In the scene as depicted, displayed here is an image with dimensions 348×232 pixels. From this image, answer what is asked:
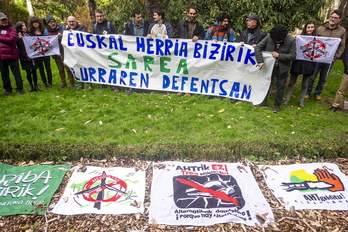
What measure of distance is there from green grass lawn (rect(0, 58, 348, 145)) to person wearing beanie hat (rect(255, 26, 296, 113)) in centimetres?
103

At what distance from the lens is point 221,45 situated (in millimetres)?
6676

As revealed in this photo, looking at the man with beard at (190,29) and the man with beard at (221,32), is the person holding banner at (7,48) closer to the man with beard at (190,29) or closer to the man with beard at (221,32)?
the man with beard at (190,29)

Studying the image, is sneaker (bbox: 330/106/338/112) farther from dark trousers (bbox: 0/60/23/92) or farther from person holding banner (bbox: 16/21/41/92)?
dark trousers (bbox: 0/60/23/92)

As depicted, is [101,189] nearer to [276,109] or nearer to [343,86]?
[276,109]

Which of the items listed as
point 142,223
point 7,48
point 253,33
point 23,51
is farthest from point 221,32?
point 7,48

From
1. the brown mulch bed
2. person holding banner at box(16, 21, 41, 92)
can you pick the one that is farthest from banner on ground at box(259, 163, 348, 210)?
person holding banner at box(16, 21, 41, 92)

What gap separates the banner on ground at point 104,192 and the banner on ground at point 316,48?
5020mm

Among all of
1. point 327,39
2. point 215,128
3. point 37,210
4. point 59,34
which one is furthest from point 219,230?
point 59,34

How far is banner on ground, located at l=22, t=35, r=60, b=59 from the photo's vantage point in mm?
7180

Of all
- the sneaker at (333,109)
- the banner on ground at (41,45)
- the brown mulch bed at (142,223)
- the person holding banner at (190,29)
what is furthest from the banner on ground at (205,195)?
the banner on ground at (41,45)

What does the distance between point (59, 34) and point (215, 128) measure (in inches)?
208

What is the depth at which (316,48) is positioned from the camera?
247 inches

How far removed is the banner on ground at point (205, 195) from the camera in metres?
3.29

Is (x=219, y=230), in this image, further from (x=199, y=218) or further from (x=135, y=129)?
(x=135, y=129)
